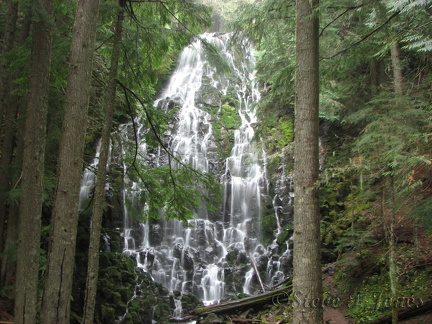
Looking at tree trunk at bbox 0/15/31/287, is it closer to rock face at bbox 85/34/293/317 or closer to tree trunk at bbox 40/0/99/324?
rock face at bbox 85/34/293/317

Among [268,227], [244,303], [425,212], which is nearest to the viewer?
[425,212]

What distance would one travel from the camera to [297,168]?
14.5ft

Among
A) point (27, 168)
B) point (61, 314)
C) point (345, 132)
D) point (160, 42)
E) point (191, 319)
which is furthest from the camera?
point (345, 132)

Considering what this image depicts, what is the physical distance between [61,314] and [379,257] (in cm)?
813

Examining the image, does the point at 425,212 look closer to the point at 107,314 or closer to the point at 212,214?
the point at 107,314

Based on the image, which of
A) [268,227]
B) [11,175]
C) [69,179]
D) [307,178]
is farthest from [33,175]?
[268,227]

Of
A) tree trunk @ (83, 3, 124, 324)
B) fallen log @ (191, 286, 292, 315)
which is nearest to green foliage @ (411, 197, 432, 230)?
tree trunk @ (83, 3, 124, 324)

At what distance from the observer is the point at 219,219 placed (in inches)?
625

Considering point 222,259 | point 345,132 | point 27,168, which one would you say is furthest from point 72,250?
point 345,132

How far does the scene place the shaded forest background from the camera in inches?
223

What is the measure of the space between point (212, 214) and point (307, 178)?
12013mm

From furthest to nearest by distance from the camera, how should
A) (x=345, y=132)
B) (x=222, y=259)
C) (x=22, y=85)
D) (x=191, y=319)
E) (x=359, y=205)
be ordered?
1. (x=345, y=132)
2. (x=222, y=259)
3. (x=359, y=205)
4. (x=191, y=319)
5. (x=22, y=85)

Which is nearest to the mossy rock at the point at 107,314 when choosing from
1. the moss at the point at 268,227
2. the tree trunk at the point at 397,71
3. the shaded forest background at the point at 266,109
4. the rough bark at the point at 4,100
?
the shaded forest background at the point at 266,109

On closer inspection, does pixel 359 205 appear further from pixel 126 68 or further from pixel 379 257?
pixel 126 68
